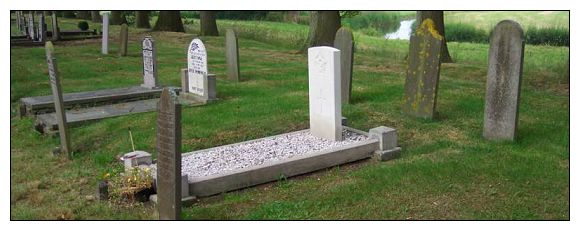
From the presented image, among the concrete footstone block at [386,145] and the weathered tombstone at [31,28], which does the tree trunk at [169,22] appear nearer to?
the weathered tombstone at [31,28]

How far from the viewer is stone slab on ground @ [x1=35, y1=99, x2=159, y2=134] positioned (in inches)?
407

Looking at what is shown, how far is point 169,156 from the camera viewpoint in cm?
570

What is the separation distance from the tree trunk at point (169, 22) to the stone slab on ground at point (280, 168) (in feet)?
74.9

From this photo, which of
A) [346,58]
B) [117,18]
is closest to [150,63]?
[346,58]

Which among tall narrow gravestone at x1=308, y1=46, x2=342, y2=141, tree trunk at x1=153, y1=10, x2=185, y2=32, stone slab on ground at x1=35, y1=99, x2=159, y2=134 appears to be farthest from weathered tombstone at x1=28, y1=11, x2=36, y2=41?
tall narrow gravestone at x1=308, y1=46, x2=342, y2=141

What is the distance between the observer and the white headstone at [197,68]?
11930mm

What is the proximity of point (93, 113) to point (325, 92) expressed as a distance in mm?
4855

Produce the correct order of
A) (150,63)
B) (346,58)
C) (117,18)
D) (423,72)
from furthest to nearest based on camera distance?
(117,18)
(150,63)
(346,58)
(423,72)

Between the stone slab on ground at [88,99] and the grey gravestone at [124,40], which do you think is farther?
the grey gravestone at [124,40]

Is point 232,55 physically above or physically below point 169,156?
above

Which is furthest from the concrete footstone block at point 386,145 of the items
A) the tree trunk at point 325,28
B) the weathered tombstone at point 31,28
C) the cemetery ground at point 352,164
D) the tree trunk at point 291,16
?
the tree trunk at point 291,16

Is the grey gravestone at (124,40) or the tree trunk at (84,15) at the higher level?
the tree trunk at (84,15)

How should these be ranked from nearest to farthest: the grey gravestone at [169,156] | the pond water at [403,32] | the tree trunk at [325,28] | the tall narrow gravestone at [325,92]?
the grey gravestone at [169,156] → the tall narrow gravestone at [325,92] → the tree trunk at [325,28] → the pond water at [403,32]

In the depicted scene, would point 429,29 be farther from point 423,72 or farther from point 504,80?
point 504,80
